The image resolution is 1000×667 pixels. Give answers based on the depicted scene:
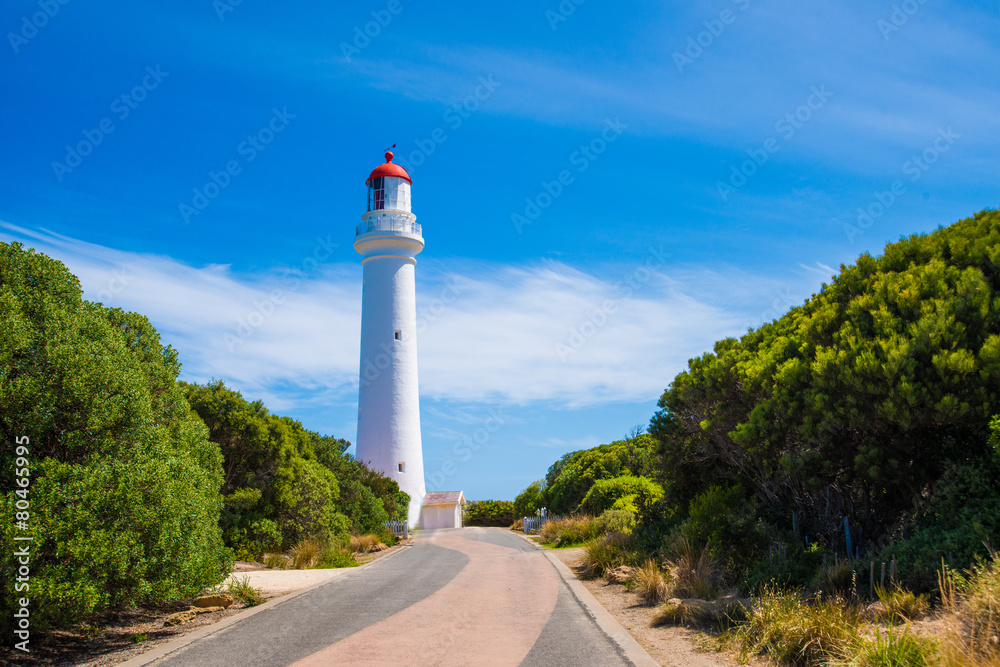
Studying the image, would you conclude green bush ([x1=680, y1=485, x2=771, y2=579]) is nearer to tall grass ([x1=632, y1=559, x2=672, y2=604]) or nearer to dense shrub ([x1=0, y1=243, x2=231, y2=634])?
tall grass ([x1=632, y1=559, x2=672, y2=604])

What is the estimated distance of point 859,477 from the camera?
10758 mm

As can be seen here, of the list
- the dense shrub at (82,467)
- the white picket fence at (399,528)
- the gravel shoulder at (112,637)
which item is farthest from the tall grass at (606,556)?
the white picket fence at (399,528)

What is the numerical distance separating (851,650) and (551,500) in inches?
1211

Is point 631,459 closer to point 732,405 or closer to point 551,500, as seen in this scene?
point 551,500

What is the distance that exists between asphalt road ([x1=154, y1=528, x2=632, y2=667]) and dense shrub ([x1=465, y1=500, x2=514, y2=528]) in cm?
3932

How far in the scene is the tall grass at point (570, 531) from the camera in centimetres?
2239

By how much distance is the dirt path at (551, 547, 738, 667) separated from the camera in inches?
300

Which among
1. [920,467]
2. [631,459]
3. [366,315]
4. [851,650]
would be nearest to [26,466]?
[851,650]

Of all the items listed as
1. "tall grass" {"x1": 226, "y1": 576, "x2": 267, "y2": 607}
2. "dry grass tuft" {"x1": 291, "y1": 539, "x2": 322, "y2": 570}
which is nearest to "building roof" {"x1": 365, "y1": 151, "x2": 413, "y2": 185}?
"dry grass tuft" {"x1": 291, "y1": 539, "x2": 322, "y2": 570}

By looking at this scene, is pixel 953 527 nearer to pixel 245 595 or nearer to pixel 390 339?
pixel 245 595

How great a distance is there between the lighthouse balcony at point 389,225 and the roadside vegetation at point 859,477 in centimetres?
2437

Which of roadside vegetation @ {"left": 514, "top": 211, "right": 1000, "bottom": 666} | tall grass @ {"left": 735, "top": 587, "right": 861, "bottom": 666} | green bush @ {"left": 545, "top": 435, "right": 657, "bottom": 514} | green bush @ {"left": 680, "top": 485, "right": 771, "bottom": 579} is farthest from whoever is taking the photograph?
green bush @ {"left": 545, "top": 435, "right": 657, "bottom": 514}

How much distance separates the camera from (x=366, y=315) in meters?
36.4

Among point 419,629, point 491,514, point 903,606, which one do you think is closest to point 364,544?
point 419,629
